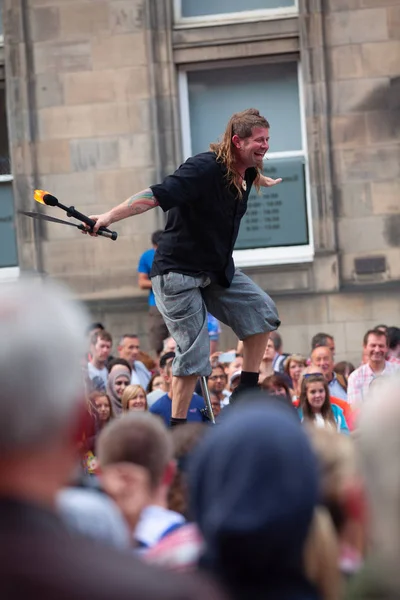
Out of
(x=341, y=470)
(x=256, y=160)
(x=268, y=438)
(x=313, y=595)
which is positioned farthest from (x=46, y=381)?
(x=256, y=160)

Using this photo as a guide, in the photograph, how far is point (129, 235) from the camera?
1370 centimetres

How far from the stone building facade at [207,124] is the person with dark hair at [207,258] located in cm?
612

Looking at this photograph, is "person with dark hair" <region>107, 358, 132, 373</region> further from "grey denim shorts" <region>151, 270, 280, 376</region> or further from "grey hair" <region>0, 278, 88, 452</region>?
"grey hair" <region>0, 278, 88, 452</region>

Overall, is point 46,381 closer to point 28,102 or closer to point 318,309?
point 318,309

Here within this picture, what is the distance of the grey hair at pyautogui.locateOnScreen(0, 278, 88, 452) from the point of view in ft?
6.55

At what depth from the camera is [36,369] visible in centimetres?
202

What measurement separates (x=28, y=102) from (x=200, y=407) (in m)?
6.95

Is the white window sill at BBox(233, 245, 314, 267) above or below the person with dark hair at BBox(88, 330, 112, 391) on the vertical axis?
above

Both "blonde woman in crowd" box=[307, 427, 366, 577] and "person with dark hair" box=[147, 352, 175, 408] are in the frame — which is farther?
"person with dark hair" box=[147, 352, 175, 408]

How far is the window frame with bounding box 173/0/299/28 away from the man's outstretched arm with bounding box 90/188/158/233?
291 inches

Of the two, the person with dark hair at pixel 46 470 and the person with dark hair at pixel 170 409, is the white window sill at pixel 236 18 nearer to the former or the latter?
the person with dark hair at pixel 170 409

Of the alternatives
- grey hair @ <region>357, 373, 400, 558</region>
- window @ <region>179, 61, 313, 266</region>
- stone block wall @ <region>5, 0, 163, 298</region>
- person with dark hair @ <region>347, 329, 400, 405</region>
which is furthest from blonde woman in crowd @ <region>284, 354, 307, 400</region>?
grey hair @ <region>357, 373, 400, 558</region>

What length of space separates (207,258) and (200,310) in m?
0.30

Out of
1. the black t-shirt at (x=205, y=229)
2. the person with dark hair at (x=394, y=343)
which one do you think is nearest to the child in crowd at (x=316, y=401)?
the black t-shirt at (x=205, y=229)
